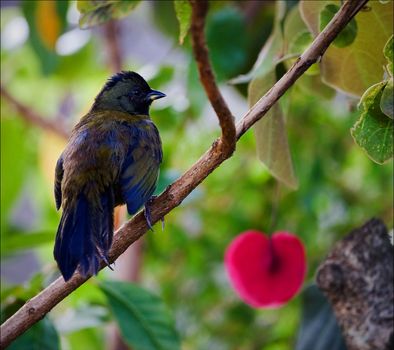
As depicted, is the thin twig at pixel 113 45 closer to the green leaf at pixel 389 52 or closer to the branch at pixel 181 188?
the branch at pixel 181 188

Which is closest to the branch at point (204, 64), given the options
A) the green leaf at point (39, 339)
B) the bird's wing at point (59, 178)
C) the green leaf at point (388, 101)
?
the green leaf at point (388, 101)

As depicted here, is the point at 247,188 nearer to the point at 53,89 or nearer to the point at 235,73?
the point at 235,73

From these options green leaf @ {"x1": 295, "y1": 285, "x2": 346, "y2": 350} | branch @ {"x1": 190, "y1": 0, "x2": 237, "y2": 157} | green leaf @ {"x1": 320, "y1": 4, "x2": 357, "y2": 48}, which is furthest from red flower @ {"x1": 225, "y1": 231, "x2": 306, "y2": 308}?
branch @ {"x1": 190, "y1": 0, "x2": 237, "y2": 157}

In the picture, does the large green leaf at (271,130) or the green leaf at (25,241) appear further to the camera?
the green leaf at (25,241)

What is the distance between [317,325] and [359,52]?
423 mm

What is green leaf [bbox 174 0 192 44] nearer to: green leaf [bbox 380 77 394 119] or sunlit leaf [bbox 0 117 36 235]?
green leaf [bbox 380 77 394 119]

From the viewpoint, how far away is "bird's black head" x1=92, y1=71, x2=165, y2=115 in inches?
46.5

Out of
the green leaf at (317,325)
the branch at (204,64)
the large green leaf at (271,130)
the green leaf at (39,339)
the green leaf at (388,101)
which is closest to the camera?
the branch at (204,64)

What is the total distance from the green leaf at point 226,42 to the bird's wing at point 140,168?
0.33 meters

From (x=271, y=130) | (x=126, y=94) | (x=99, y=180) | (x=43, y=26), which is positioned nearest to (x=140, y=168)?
(x=99, y=180)

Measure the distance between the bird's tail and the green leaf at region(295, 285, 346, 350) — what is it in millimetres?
398

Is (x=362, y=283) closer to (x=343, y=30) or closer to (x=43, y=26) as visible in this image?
(x=343, y=30)

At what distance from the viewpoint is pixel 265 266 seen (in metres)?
1.14

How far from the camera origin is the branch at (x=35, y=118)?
1.66m
